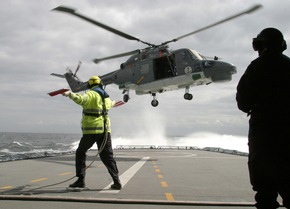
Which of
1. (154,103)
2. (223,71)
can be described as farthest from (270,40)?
(154,103)

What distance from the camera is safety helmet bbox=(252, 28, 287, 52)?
336cm

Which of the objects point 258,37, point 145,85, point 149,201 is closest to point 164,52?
point 145,85

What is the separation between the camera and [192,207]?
17.4 ft

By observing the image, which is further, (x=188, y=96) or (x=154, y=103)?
(x=154, y=103)

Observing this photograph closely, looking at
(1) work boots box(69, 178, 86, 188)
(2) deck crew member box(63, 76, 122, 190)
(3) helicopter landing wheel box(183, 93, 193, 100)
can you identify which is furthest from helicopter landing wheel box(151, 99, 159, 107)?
(1) work boots box(69, 178, 86, 188)

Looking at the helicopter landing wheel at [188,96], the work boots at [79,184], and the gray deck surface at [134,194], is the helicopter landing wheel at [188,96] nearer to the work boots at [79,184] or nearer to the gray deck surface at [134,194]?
the gray deck surface at [134,194]

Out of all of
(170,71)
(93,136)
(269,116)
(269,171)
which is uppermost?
(170,71)

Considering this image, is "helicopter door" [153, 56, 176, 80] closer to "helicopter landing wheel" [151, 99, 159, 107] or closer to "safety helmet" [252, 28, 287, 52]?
"helicopter landing wheel" [151, 99, 159, 107]

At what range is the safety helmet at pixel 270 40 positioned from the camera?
11.0ft

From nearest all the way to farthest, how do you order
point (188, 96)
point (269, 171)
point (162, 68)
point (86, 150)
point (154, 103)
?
1. point (269, 171)
2. point (86, 150)
3. point (162, 68)
4. point (188, 96)
5. point (154, 103)

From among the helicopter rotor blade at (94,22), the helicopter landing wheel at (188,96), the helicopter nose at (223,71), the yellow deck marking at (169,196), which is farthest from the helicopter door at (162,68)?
the yellow deck marking at (169,196)

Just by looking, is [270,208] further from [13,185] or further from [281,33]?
[13,185]

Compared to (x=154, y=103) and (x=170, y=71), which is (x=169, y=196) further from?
(x=154, y=103)

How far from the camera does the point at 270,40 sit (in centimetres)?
335
